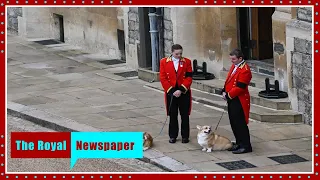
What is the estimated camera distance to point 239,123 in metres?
14.7

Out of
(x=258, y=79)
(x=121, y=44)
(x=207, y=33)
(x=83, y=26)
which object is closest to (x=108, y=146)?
(x=258, y=79)

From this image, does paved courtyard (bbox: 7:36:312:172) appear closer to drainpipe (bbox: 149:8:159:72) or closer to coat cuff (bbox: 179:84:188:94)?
drainpipe (bbox: 149:8:159:72)

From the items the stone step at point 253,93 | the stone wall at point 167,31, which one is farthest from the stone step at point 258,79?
the stone wall at point 167,31

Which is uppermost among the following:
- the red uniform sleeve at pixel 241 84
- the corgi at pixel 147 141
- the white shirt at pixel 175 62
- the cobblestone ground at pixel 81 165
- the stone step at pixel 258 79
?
the white shirt at pixel 175 62

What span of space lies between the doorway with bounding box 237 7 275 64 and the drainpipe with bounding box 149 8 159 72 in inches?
67.6

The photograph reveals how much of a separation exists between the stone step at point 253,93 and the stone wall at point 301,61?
18 cm

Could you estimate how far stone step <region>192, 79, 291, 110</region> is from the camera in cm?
1689

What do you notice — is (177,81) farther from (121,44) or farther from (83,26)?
(83,26)

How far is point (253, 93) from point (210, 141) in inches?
133

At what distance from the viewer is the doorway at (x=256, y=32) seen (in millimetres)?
19594

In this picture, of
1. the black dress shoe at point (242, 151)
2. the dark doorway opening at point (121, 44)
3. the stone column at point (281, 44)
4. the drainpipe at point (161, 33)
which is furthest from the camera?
the dark doorway opening at point (121, 44)

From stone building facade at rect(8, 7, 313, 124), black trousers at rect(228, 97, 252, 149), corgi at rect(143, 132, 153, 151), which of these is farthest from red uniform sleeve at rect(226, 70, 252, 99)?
stone building facade at rect(8, 7, 313, 124)

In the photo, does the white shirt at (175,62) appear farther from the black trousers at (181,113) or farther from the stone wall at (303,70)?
the stone wall at (303,70)

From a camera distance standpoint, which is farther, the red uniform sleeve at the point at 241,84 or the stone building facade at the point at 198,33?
the stone building facade at the point at 198,33
